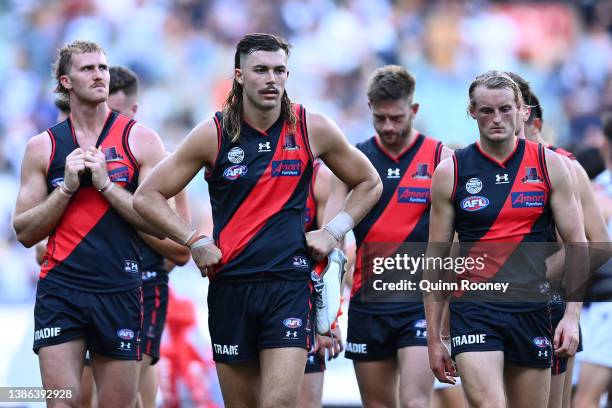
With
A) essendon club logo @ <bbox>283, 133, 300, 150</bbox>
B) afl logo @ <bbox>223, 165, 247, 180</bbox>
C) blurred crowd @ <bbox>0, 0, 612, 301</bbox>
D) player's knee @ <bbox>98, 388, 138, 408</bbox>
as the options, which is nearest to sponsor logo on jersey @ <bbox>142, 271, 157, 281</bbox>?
player's knee @ <bbox>98, 388, 138, 408</bbox>

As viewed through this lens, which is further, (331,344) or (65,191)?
(331,344)

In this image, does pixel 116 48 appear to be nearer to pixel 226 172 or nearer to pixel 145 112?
pixel 145 112

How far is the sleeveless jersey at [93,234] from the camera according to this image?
7.05m

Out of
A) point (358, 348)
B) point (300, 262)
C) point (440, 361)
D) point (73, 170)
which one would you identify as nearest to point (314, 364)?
point (358, 348)

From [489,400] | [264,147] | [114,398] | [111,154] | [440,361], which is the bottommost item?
[489,400]

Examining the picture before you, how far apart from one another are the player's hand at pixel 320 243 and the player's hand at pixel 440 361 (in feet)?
3.06

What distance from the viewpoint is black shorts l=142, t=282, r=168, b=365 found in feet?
28.1

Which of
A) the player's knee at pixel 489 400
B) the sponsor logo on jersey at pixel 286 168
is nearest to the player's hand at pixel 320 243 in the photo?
the sponsor logo on jersey at pixel 286 168

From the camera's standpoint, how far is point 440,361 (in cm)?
692

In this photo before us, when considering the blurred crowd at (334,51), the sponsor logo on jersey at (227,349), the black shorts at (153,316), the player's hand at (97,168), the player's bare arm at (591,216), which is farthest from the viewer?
the blurred crowd at (334,51)

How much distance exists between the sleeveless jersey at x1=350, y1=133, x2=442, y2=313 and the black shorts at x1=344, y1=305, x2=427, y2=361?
6 centimetres

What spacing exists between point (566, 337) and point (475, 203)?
97cm

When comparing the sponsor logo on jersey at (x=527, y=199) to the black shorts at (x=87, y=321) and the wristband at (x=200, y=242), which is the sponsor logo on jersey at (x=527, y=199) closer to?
the wristband at (x=200, y=242)

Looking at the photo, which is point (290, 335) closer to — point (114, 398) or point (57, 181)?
point (114, 398)
